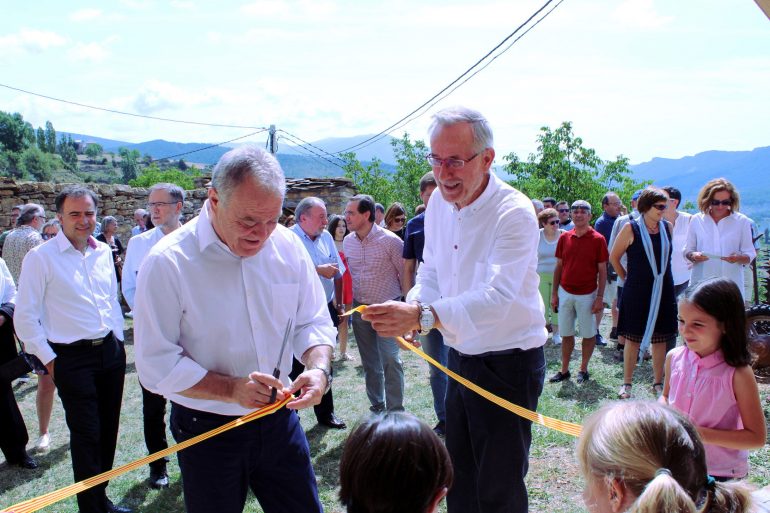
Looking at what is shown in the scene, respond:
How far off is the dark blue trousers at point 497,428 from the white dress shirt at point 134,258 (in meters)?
3.27

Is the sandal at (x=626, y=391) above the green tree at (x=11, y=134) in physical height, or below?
below

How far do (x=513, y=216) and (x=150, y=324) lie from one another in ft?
5.44

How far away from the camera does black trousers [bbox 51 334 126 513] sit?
4.05 metres

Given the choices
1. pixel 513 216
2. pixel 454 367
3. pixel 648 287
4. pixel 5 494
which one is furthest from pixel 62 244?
pixel 648 287

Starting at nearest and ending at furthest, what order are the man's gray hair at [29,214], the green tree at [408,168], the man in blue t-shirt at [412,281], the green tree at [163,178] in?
the man in blue t-shirt at [412,281]
the man's gray hair at [29,214]
the green tree at [408,168]
the green tree at [163,178]

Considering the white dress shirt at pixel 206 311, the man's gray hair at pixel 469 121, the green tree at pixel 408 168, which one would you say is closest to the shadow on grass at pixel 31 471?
the white dress shirt at pixel 206 311

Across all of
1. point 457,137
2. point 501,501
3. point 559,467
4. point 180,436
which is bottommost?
point 559,467

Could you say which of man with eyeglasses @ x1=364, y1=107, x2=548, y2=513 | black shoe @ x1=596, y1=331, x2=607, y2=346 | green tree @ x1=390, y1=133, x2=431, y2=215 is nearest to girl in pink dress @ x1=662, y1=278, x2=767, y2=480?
man with eyeglasses @ x1=364, y1=107, x2=548, y2=513

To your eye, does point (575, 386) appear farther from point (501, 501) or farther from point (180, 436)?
point (180, 436)

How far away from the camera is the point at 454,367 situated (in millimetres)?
3156

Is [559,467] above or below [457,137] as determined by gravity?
below

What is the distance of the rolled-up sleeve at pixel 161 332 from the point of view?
237 centimetres

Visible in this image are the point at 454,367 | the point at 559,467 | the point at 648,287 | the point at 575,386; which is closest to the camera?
the point at 454,367

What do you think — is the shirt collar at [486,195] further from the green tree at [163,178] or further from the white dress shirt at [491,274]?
the green tree at [163,178]
